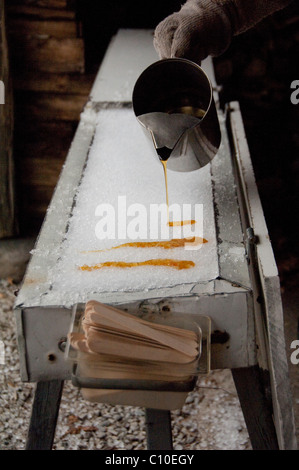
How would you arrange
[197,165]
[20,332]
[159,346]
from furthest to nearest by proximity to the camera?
1. [197,165]
2. [20,332]
3. [159,346]

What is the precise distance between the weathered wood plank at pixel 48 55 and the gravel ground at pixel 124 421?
6.40 ft

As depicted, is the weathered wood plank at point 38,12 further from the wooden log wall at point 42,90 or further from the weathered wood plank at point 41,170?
the weathered wood plank at point 41,170

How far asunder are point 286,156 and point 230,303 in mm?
2699

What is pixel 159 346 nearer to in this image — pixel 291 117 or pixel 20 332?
pixel 20 332

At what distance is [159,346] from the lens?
1.44m

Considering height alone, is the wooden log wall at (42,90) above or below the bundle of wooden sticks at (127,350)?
above

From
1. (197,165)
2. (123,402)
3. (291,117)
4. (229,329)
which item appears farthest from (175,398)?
(291,117)

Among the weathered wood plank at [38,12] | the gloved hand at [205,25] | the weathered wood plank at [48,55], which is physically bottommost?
the gloved hand at [205,25]

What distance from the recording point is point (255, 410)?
1673 millimetres

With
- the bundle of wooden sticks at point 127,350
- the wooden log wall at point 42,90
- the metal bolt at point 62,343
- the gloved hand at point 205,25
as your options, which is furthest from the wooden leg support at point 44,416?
the wooden log wall at point 42,90

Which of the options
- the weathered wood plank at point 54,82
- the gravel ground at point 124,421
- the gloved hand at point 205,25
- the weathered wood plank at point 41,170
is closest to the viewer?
the gloved hand at point 205,25

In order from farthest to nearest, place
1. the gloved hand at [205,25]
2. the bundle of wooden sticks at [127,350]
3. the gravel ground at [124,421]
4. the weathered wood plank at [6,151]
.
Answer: the weathered wood plank at [6,151]
the gravel ground at [124,421]
the gloved hand at [205,25]
the bundle of wooden sticks at [127,350]

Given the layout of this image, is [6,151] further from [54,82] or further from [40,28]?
[40,28]

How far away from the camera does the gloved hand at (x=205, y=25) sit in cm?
215
